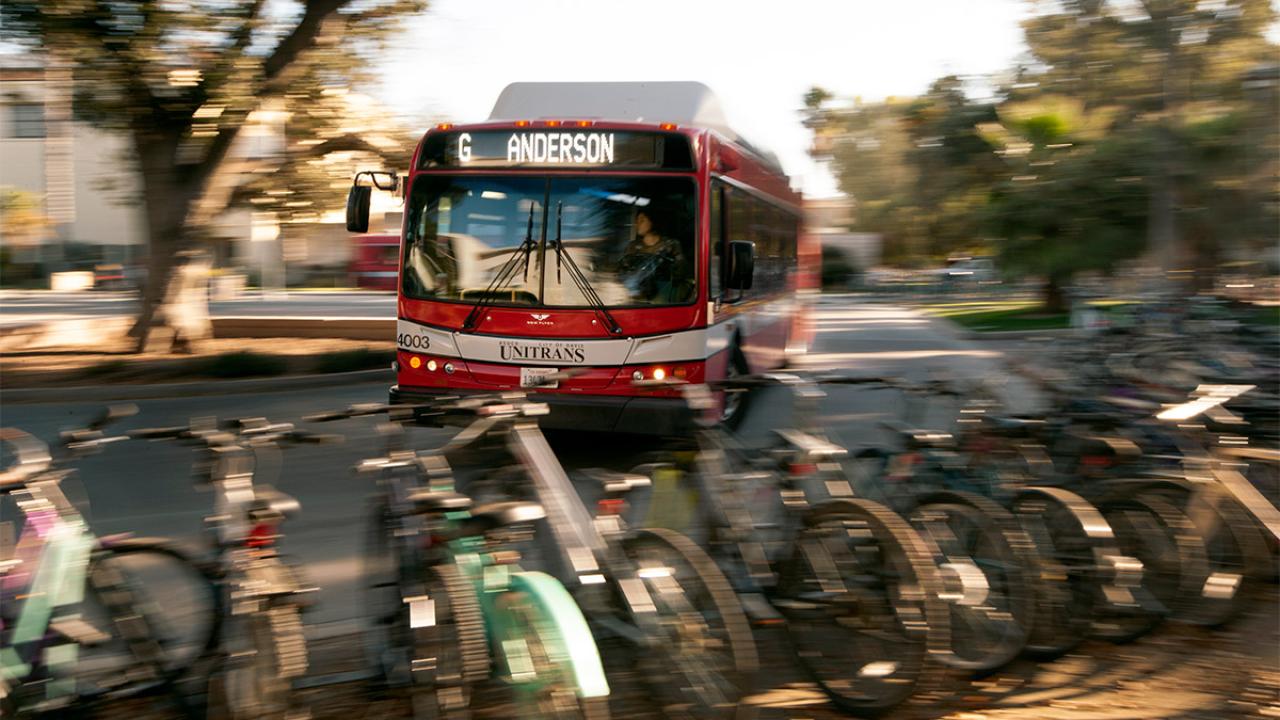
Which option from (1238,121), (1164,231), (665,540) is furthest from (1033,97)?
(665,540)

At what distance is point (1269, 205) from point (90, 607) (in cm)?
2442

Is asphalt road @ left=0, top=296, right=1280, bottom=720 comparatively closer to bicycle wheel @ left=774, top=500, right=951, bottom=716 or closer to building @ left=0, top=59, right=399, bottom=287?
bicycle wheel @ left=774, top=500, right=951, bottom=716

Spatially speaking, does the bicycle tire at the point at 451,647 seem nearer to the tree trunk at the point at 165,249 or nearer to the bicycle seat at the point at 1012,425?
the bicycle seat at the point at 1012,425

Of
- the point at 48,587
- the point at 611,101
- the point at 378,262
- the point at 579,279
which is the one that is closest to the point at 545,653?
the point at 48,587

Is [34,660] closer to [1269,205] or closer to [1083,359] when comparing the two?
[1083,359]

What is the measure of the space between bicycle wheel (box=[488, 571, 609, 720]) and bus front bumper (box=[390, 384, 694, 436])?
5.59 meters

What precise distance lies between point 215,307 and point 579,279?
31.4 metres

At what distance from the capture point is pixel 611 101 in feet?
37.8

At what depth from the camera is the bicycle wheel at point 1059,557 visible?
191 inches

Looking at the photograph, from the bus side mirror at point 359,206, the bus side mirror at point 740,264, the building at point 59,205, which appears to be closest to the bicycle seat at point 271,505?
the bus side mirror at point 740,264

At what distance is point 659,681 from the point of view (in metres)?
3.93

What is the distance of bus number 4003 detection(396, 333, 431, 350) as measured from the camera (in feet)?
32.9

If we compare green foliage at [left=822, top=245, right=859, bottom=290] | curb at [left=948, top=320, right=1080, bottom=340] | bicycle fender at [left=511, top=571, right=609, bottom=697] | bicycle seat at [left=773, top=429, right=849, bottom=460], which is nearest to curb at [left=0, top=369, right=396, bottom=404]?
bicycle seat at [left=773, top=429, right=849, bottom=460]

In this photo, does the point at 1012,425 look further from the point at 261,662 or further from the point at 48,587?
the point at 48,587
